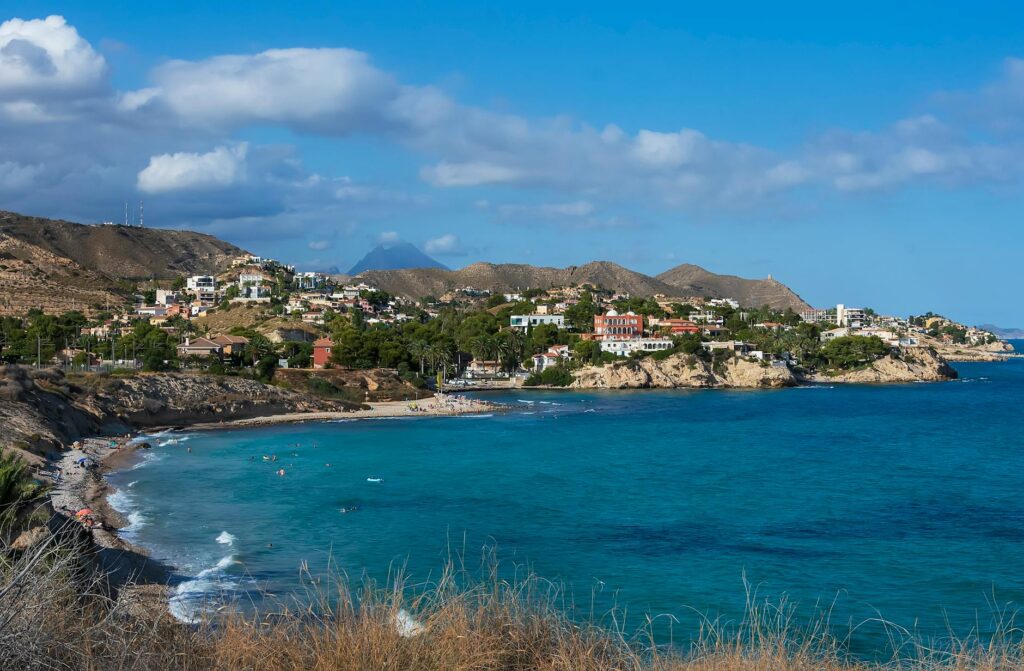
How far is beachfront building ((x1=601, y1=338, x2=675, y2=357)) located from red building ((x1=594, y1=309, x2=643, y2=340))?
2.01 m

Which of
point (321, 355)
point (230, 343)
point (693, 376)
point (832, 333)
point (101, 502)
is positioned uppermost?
point (832, 333)

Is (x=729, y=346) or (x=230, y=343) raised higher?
(x=729, y=346)

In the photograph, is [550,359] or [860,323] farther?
[860,323]

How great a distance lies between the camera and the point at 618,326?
96688 millimetres

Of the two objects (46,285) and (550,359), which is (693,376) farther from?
(46,285)

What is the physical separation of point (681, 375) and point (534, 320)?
86.8 ft

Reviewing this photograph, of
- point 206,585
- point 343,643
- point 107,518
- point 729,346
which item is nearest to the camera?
point 343,643

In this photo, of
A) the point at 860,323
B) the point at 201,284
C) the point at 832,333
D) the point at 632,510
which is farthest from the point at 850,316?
the point at 632,510

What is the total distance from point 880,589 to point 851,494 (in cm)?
1269

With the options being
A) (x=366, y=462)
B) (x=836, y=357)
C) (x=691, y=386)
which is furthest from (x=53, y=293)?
(x=836, y=357)

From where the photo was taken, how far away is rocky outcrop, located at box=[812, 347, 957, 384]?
94812 millimetres

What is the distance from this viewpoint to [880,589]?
18938 mm

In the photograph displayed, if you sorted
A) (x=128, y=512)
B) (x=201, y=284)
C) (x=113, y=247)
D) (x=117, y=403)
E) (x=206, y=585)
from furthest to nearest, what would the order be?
(x=113, y=247)
(x=201, y=284)
(x=117, y=403)
(x=128, y=512)
(x=206, y=585)

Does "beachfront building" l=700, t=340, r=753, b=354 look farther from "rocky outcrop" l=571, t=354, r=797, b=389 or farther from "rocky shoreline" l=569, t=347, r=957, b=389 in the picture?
"rocky outcrop" l=571, t=354, r=797, b=389
